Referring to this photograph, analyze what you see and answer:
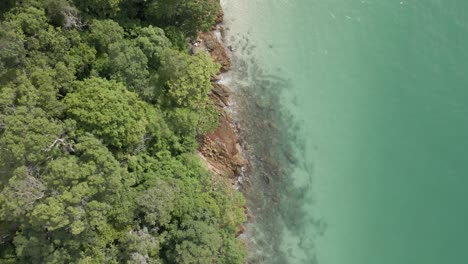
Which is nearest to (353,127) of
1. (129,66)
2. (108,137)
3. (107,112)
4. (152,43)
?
(152,43)

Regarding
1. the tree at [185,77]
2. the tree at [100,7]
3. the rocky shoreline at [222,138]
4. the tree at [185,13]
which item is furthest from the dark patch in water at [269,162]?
the tree at [100,7]

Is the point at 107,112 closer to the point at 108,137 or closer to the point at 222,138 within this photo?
the point at 108,137

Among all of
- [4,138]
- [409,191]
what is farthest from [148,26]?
[409,191]

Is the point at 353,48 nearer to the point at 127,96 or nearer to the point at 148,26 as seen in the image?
the point at 148,26

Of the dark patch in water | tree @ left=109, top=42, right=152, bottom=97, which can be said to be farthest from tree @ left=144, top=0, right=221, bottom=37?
the dark patch in water

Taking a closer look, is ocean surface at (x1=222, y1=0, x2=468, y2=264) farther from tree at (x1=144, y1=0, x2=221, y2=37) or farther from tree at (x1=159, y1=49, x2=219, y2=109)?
tree at (x1=159, y1=49, x2=219, y2=109)
